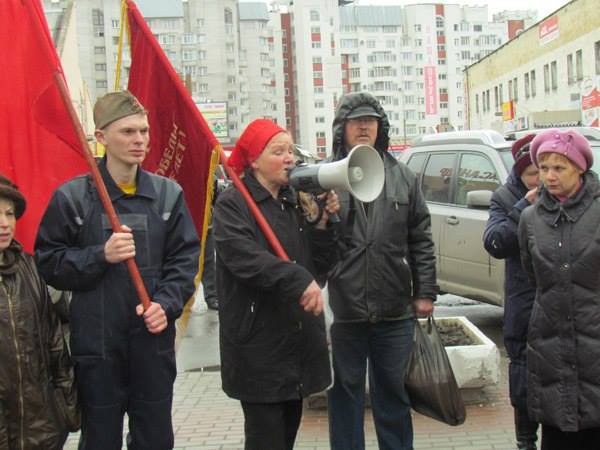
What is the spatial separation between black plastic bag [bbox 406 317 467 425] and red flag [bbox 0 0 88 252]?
78.7 inches

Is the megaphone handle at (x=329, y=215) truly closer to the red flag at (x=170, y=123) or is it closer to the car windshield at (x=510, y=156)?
the red flag at (x=170, y=123)

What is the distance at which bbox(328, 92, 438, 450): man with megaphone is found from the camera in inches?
166

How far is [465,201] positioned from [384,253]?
13.5 ft

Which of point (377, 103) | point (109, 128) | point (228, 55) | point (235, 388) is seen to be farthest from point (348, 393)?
point (228, 55)

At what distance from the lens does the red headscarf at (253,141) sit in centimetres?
371

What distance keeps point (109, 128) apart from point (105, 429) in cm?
131

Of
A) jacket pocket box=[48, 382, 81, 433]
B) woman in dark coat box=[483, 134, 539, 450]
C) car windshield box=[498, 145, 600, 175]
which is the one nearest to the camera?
jacket pocket box=[48, 382, 81, 433]

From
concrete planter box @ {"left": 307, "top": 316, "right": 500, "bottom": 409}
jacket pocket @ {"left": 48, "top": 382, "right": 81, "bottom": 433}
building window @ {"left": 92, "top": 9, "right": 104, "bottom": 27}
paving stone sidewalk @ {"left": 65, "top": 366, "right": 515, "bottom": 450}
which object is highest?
building window @ {"left": 92, "top": 9, "right": 104, "bottom": 27}

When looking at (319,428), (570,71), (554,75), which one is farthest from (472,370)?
(554,75)

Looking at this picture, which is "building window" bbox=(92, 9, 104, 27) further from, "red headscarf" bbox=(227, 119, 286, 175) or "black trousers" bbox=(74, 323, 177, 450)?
"black trousers" bbox=(74, 323, 177, 450)

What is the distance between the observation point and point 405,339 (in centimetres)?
428

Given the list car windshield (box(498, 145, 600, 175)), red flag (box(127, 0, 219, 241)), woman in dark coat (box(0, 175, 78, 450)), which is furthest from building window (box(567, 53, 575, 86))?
woman in dark coat (box(0, 175, 78, 450))

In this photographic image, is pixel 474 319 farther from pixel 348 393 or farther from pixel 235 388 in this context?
pixel 235 388

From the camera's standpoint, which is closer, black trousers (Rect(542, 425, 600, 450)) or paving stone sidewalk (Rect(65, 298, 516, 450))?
black trousers (Rect(542, 425, 600, 450))
